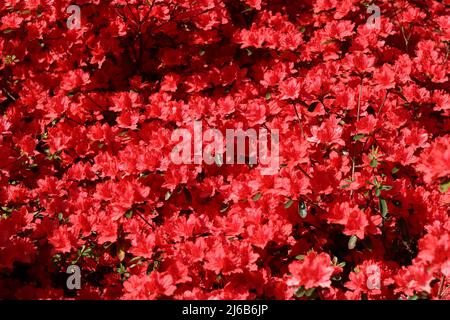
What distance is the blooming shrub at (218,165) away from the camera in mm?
2338

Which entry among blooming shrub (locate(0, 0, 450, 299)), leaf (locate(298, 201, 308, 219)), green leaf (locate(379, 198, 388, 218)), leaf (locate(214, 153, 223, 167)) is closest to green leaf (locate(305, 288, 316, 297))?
blooming shrub (locate(0, 0, 450, 299))

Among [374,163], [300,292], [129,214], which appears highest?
[374,163]

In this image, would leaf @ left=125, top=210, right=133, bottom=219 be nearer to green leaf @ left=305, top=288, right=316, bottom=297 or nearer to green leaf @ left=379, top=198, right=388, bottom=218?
green leaf @ left=305, top=288, right=316, bottom=297

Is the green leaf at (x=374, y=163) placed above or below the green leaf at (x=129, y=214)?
above

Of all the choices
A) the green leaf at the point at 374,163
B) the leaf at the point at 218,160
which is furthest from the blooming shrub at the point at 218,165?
the leaf at the point at 218,160

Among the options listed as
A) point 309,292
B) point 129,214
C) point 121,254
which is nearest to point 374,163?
point 309,292

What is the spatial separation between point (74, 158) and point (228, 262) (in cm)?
153

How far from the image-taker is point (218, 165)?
2941 millimetres

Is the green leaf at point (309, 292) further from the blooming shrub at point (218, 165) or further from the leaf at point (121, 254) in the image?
the leaf at point (121, 254)

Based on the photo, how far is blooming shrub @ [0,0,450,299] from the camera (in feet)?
7.67

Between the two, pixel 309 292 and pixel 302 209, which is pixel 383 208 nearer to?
pixel 302 209

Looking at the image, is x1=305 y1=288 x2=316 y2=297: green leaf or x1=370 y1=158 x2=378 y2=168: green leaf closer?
x1=305 y1=288 x2=316 y2=297: green leaf

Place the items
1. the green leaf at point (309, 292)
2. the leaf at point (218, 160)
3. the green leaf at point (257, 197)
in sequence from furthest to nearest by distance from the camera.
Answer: the leaf at point (218, 160) < the green leaf at point (257, 197) < the green leaf at point (309, 292)
